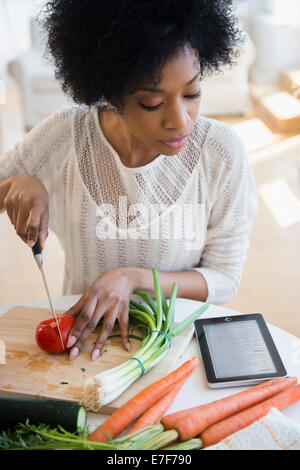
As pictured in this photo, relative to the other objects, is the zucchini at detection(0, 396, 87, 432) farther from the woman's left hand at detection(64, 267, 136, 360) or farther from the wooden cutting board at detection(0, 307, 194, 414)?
the woman's left hand at detection(64, 267, 136, 360)

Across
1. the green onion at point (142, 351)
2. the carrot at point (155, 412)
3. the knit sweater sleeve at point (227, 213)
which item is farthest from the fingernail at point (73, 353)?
the knit sweater sleeve at point (227, 213)

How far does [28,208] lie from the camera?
1260 mm

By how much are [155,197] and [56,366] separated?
0.57m

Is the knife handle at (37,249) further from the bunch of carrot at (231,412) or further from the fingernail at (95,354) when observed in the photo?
the bunch of carrot at (231,412)

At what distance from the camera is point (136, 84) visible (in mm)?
1070

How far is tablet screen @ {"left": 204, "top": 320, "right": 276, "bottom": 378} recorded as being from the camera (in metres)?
1.09

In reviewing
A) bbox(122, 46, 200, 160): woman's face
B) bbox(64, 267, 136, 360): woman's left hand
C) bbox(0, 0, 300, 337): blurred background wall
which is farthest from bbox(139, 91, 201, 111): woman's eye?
bbox(0, 0, 300, 337): blurred background wall

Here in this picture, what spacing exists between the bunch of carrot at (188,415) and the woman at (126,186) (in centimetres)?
18

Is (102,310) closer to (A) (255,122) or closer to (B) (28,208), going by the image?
(B) (28,208)

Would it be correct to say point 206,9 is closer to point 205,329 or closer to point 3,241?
point 205,329

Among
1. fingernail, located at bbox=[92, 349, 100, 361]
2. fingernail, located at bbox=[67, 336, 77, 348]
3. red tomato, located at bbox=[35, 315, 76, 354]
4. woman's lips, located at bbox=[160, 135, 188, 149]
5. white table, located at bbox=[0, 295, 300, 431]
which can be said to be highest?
woman's lips, located at bbox=[160, 135, 188, 149]

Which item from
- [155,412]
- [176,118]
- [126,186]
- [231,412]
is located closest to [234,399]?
[231,412]

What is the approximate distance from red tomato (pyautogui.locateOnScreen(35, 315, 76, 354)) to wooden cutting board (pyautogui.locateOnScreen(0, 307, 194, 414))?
2cm

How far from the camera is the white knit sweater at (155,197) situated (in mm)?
1445
